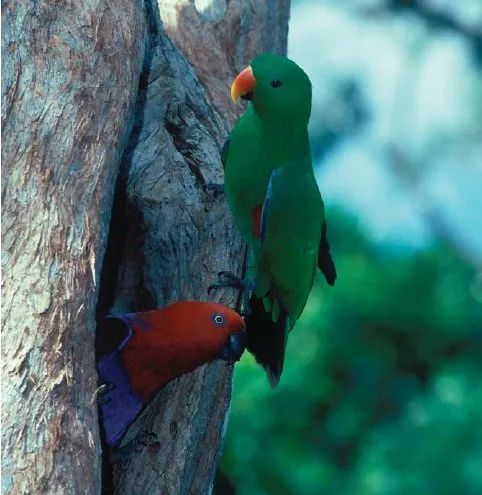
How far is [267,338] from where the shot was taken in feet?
8.32

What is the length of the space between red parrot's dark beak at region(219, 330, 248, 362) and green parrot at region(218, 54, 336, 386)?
32cm

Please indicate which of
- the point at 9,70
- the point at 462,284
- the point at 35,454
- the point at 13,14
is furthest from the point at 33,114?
the point at 462,284

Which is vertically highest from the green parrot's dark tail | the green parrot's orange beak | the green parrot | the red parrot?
the green parrot's orange beak

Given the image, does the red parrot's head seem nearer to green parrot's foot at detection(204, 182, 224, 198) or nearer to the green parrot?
the green parrot

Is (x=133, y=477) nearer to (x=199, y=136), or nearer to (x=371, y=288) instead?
(x=199, y=136)

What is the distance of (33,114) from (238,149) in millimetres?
530

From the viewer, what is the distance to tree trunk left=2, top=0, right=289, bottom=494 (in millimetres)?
1874

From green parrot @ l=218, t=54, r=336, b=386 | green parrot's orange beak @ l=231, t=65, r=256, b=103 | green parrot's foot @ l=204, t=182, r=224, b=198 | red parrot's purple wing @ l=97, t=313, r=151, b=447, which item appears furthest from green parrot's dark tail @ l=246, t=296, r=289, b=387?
green parrot's orange beak @ l=231, t=65, r=256, b=103

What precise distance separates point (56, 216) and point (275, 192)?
1.91 ft

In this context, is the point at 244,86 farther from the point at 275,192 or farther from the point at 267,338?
the point at 267,338

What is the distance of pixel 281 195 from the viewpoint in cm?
237

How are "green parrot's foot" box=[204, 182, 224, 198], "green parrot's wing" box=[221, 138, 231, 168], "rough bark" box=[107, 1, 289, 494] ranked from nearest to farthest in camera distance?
"rough bark" box=[107, 1, 289, 494] < "green parrot's wing" box=[221, 138, 231, 168] < "green parrot's foot" box=[204, 182, 224, 198]

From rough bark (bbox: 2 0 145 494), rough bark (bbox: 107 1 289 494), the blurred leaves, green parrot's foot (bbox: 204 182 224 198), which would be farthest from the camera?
the blurred leaves

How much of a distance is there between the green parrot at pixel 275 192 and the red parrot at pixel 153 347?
0.32 meters
